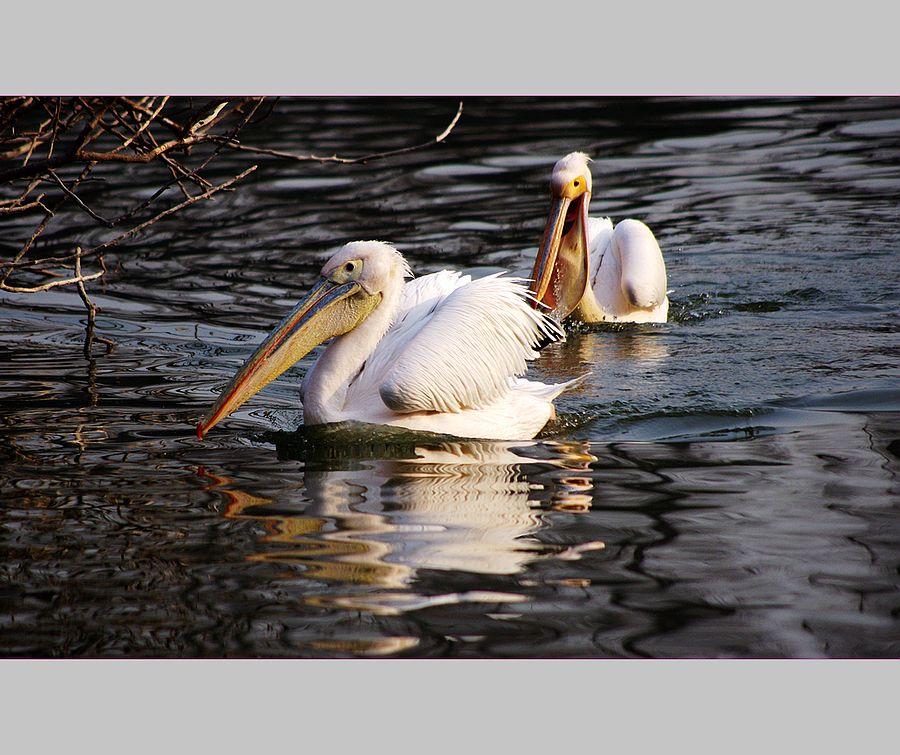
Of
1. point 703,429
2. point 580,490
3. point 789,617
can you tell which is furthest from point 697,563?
point 703,429

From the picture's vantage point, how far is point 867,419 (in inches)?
211

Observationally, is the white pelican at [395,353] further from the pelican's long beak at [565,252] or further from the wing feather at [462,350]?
the pelican's long beak at [565,252]

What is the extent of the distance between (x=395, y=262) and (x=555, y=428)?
0.99m

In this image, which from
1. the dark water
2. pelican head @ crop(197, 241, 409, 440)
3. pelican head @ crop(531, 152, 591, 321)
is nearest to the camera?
the dark water

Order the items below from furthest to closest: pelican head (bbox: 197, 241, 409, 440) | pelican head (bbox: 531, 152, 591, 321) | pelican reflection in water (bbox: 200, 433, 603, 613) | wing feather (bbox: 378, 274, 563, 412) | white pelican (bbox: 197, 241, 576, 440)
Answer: pelican head (bbox: 531, 152, 591, 321)
pelican head (bbox: 197, 241, 409, 440)
white pelican (bbox: 197, 241, 576, 440)
wing feather (bbox: 378, 274, 563, 412)
pelican reflection in water (bbox: 200, 433, 603, 613)

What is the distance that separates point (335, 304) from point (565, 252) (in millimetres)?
2442

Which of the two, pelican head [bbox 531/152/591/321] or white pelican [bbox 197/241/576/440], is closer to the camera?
white pelican [bbox 197/241/576/440]

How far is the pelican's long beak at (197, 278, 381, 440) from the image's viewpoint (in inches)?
199

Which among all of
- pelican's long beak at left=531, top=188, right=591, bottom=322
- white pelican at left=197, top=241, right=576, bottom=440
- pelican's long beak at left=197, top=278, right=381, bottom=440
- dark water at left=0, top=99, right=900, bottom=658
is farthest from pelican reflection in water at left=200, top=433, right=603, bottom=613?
pelican's long beak at left=531, top=188, right=591, bottom=322

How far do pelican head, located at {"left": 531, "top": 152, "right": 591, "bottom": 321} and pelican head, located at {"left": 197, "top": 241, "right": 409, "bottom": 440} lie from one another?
6.51 feet

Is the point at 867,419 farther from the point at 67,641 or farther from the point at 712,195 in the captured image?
the point at 712,195

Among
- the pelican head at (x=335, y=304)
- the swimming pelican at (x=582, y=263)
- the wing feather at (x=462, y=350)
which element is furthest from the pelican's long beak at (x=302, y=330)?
the swimming pelican at (x=582, y=263)

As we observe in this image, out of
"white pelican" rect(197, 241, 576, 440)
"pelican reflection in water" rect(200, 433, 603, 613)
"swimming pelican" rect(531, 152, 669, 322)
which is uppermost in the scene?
"swimming pelican" rect(531, 152, 669, 322)

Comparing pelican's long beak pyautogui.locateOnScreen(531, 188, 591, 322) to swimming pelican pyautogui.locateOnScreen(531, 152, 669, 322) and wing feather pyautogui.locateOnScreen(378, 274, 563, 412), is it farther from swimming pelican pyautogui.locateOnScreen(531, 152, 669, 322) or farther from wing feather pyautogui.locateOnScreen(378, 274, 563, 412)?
wing feather pyautogui.locateOnScreen(378, 274, 563, 412)
